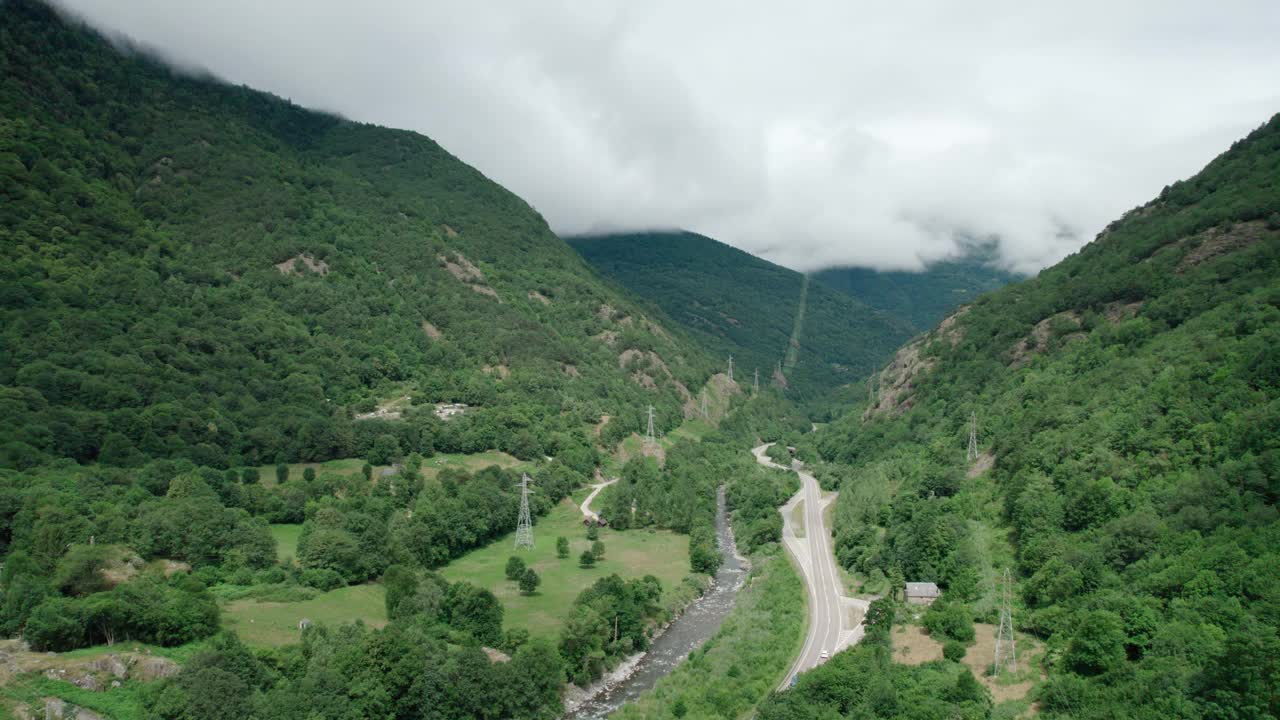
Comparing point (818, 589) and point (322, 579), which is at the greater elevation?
point (818, 589)

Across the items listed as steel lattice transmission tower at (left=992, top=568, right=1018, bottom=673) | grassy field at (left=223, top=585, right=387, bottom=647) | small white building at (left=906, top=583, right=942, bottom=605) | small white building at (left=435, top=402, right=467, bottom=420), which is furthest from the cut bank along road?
small white building at (left=435, top=402, right=467, bottom=420)

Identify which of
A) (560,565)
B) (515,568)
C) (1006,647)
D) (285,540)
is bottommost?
(560,565)

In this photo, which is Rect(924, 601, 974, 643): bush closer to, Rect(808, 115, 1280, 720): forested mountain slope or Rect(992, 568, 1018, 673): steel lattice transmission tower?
Rect(992, 568, 1018, 673): steel lattice transmission tower

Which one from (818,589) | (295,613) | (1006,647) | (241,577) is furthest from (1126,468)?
(241,577)

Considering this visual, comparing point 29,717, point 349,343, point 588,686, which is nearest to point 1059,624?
point 588,686

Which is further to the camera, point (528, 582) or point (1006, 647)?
point (528, 582)

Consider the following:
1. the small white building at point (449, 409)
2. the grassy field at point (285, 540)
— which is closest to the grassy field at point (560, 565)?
the grassy field at point (285, 540)

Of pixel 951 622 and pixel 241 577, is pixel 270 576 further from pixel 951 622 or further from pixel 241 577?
pixel 951 622
